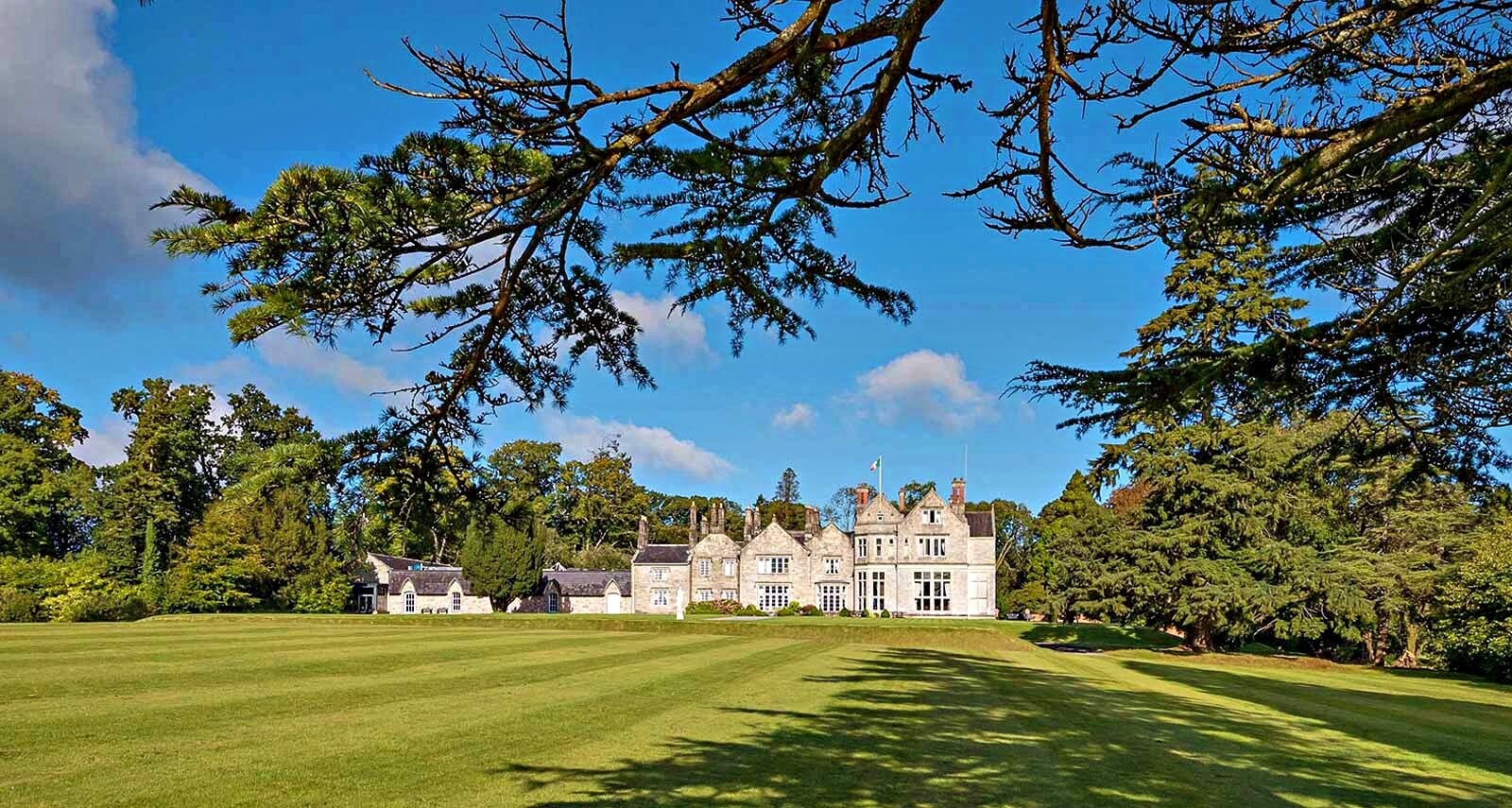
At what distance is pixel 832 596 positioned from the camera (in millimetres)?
51781

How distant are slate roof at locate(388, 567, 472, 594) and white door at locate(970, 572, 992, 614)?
30.0m

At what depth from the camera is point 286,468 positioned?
10.5 ft

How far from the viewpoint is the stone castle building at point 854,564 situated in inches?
1961

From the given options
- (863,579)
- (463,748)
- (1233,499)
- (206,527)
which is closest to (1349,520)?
(1233,499)

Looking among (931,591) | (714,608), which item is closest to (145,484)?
(714,608)

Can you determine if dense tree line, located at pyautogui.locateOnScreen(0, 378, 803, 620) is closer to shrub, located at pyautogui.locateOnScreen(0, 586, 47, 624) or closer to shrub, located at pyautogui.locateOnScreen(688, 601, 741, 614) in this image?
shrub, located at pyautogui.locateOnScreen(0, 586, 47, 624)

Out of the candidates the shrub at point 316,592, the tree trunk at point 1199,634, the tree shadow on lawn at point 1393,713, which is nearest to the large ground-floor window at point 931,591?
the tree trunk at point 1199,634

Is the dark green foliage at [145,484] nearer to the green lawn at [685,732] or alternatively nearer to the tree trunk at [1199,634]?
the green lawn at [685,732]

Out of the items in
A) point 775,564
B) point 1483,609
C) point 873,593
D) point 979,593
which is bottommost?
point 873,593

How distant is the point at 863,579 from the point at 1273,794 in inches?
1747

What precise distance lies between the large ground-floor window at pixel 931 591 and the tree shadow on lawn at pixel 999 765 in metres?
37.9

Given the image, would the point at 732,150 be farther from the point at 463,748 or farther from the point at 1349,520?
the point at 1349,520

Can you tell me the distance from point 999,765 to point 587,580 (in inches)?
2034

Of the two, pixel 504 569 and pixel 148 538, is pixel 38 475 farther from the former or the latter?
pixel 504 569
